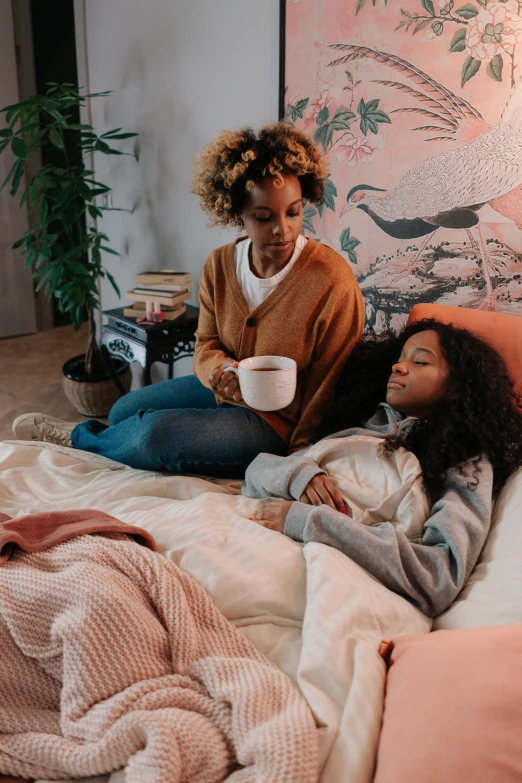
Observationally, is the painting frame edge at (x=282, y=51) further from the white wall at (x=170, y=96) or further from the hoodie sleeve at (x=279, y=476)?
the hoodie sleeve at (x=279, y=476)

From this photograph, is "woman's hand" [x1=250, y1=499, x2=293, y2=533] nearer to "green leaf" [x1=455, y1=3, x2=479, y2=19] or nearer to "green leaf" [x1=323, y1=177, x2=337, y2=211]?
"green leaf" [x1=323, y1=177, x2=337, y2=211]

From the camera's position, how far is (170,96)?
9.45 ft

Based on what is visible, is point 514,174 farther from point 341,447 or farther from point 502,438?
point 341,447

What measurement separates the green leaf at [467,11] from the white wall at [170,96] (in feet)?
2.33

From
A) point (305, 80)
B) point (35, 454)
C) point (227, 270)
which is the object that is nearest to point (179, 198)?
point (305, 80)

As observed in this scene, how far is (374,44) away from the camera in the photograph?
2062mm

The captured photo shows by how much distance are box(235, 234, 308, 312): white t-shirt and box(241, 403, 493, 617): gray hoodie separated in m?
0.57

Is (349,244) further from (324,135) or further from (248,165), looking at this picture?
(248,165)

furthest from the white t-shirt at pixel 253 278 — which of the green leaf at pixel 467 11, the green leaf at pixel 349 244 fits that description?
the green leaf at pixel 467 11

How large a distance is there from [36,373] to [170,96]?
1.57 m

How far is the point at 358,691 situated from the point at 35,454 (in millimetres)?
1207

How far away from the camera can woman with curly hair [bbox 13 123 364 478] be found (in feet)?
5.64

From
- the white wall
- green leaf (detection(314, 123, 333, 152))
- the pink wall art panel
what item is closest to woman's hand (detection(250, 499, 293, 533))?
the pink wall art panel

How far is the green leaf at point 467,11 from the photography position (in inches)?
72.2
